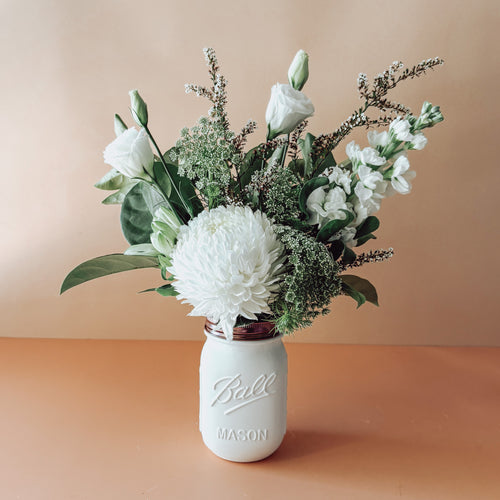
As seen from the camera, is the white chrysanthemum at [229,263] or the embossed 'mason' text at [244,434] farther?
the embossed 'mason' text at [244,434]

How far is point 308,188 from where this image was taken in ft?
2.54

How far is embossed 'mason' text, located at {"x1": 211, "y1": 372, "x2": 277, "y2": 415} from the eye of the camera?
0.82 meters

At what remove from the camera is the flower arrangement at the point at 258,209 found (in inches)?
28.3

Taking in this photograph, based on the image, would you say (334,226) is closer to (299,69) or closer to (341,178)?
(341,178)

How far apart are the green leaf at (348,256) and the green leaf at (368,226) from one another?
3cm

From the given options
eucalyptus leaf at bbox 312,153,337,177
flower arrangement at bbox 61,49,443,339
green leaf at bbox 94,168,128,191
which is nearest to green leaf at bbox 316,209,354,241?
flower arrangement at bbox 61,49,443,339

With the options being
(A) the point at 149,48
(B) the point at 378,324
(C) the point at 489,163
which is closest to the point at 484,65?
(C) the point at 489,163

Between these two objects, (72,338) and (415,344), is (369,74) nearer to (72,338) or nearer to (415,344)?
(415,344)

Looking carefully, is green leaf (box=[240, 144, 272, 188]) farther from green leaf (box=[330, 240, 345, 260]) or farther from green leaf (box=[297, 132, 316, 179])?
green leaf (box=[330, 240, 345, 260])

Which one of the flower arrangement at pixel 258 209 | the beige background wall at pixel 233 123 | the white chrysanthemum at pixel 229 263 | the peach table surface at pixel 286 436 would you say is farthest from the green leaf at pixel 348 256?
the beige background wall at pixel 233 123

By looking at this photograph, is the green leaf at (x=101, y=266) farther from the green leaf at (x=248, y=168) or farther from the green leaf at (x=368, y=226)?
the green leaf at (x=368, y=226)

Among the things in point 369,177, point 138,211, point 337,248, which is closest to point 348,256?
point 337,248

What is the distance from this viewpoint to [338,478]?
2.78 feet

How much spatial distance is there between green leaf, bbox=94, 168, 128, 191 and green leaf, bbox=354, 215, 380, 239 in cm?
39
